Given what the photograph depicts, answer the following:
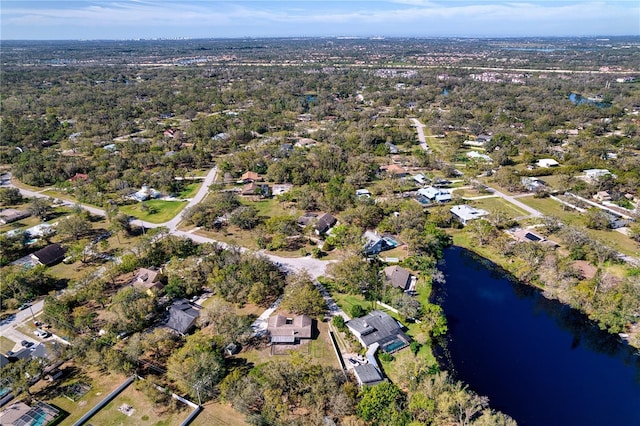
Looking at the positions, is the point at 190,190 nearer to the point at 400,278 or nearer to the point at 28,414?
the point at 400,278

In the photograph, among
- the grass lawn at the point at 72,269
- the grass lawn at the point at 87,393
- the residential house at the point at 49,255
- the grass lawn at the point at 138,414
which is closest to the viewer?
the grass lawn at the point at 138,414

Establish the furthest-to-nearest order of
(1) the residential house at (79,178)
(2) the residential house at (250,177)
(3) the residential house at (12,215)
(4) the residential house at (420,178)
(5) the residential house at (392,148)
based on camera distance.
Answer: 1. (5) the residential house at (392,148)
2. (2) the residential house at (250,177)
3. (1) the residential house at (79,178)
4. (4) the residential house at (420,178)
5. (3) the residential house at (12,215)

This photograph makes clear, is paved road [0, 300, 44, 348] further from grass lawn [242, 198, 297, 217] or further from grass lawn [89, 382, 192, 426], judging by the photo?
grass lawn [242, 198, 297, 217]

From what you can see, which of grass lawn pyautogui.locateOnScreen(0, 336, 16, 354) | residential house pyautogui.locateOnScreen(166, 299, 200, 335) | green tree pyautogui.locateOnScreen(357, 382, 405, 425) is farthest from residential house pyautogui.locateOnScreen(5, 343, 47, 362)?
green tree pyautogui.locateOnScreen(357, 382, 405, 425)

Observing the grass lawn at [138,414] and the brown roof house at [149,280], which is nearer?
the grass lawn at [138,414]

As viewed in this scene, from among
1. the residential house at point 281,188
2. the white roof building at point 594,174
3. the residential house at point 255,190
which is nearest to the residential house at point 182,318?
the residential house at point 255,190

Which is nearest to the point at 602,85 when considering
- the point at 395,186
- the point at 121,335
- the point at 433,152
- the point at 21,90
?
the point at 433,152

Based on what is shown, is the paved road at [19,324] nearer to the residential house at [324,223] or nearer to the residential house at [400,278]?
the residential house at [324,223]

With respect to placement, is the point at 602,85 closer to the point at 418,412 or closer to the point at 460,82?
the point at 460,82

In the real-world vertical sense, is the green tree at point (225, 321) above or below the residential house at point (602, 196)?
below
